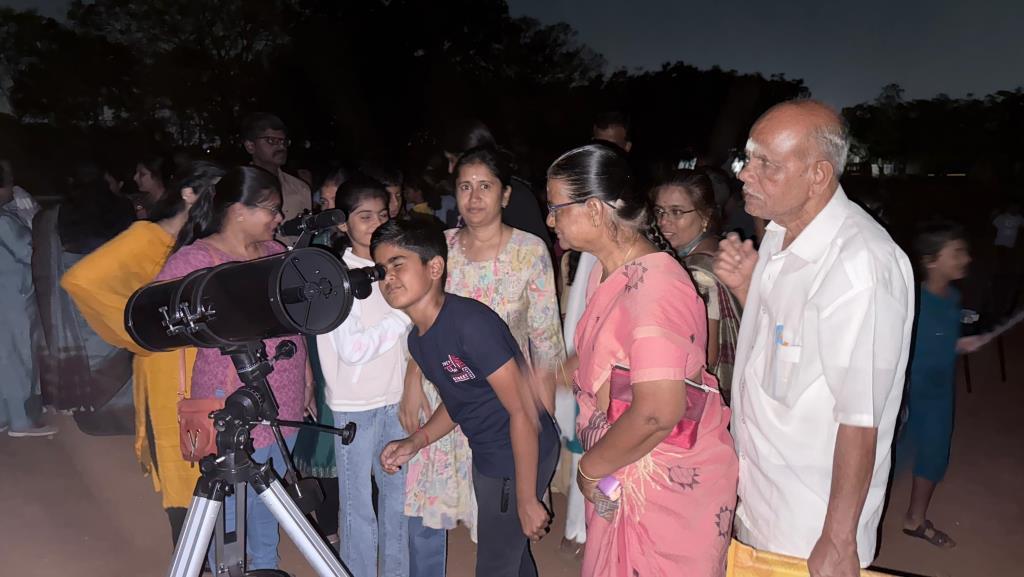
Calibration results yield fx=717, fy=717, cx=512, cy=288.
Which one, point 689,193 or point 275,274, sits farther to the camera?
point 689,193

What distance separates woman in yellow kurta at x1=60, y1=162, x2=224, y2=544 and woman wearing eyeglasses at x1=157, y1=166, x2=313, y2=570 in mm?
95

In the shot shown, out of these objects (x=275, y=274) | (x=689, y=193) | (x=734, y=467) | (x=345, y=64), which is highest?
(x=345, y=64)

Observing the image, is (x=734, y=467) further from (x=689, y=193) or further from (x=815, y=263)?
(x=689, y=193)

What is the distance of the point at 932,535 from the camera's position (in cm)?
322

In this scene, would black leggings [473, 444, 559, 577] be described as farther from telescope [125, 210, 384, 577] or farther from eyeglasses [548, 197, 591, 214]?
eyeglasses [548, 197, 591, 214]

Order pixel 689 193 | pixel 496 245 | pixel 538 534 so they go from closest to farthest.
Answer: pixel 538 534, pixel 496 245, pixel 689 193

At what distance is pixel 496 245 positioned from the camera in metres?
2.57

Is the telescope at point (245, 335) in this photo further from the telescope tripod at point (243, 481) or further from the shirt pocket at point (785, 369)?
the shirt pocket at point (785, 369)

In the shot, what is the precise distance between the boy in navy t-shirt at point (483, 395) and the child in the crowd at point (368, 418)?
298 mm

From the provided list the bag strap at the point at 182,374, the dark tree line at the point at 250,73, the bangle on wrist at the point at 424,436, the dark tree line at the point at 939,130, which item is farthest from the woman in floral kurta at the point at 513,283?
the dark tree line at the point at 939,130

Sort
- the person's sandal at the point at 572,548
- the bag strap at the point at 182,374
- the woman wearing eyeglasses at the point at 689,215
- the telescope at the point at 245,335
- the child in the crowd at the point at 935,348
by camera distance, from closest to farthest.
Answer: the telescope at the point at 245,335, the bag strap at the point at 182,374, the woman wearing eyeglasses at the point at 689,215, the child in the crowd at the point at 935,348, the person's sandal at the point at 572,548

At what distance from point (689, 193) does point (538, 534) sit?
155 centimetres

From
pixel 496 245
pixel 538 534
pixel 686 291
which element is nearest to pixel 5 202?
pixel 496 245

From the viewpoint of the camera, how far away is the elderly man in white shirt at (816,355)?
133 centimetres
